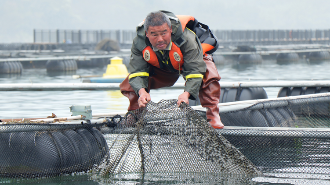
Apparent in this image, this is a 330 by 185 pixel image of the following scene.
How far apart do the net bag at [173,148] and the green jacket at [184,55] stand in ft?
1.03

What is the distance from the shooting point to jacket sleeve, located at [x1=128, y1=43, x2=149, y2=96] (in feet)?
15.4

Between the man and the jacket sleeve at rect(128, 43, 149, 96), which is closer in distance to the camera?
the man

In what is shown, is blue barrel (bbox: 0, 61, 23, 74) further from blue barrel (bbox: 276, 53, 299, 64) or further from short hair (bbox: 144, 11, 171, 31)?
short hair (bbox: 144, 11, 171, 31)

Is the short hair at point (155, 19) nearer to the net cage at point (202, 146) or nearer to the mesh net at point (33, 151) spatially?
the net cage at point (202, 146)

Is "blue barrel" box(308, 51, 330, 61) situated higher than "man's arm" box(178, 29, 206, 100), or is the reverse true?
"man's arm" box(178, 29, 206, 100)

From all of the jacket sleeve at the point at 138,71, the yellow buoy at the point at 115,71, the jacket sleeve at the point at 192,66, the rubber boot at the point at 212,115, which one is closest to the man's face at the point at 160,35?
the jacket sleeve at the point at 192,66

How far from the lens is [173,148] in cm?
421

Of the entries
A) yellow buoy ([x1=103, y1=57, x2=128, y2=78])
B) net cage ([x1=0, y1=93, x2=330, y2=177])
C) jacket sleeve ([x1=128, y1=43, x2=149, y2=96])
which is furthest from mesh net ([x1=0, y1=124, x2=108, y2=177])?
yellow buoy ([x1=103, y1=57, x2=128, y2=78])

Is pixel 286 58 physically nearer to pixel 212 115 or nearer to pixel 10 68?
pixel 10 68

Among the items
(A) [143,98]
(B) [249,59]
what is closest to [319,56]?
(B) [249,59]

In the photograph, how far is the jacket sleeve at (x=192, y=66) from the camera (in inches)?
177

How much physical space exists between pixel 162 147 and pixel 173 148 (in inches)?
3.9

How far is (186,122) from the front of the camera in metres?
4.16

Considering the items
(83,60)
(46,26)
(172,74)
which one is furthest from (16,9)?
(172,74)
